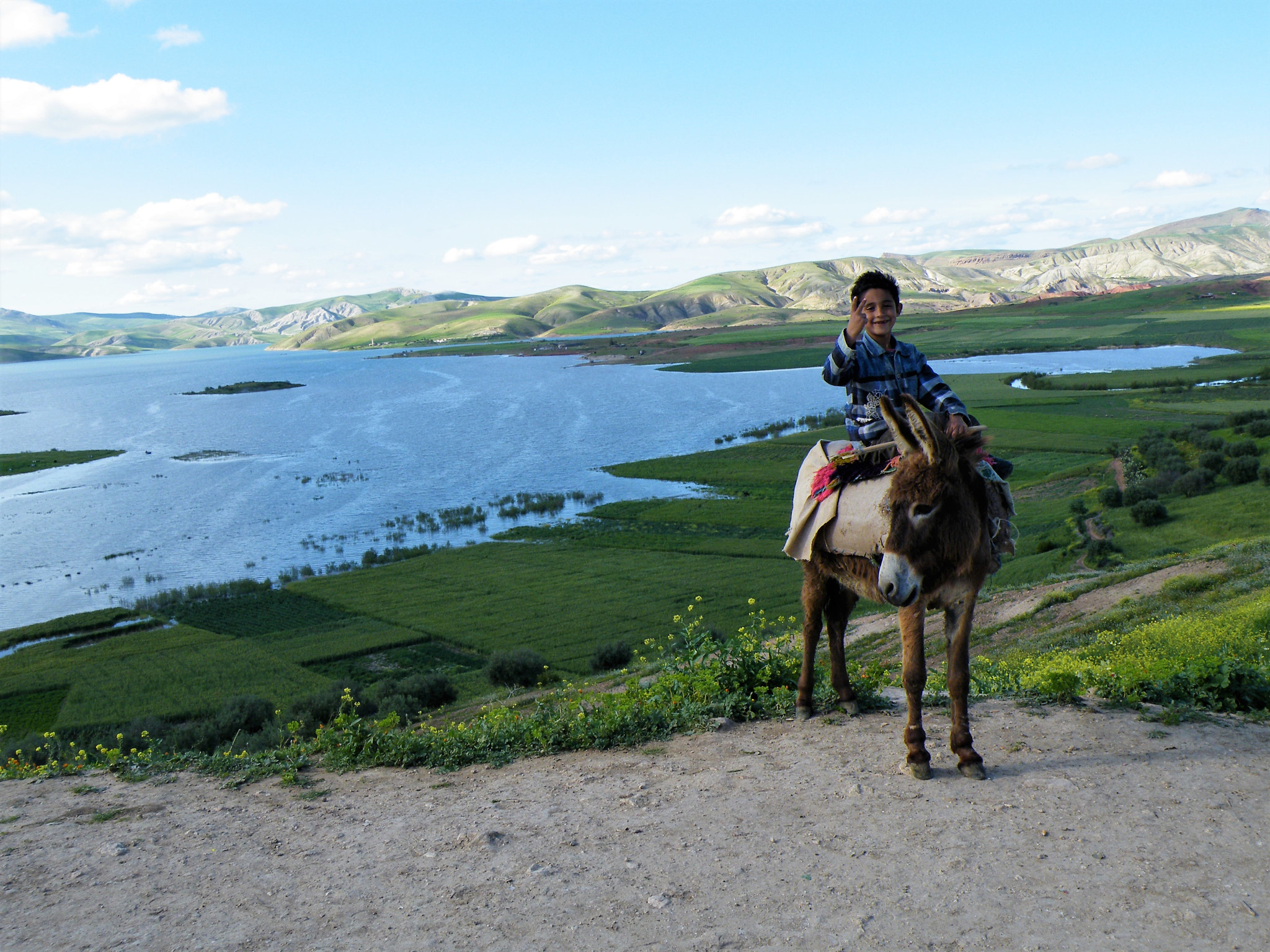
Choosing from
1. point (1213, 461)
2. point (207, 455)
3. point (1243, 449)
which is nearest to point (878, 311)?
point (1213, 461)

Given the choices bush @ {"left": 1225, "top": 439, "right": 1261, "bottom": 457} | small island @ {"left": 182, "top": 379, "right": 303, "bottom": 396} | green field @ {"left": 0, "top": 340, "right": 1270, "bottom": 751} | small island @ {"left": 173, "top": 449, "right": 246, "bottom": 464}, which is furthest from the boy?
small island @ {"left": 182, "top": 379, "right": 303, "bottom": 396}

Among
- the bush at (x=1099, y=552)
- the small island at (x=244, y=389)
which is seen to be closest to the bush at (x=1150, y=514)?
the bush at (x=1099, y=552)

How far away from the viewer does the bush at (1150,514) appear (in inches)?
1515

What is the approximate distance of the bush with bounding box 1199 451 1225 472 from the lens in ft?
150

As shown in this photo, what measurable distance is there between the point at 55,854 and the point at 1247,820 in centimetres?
939

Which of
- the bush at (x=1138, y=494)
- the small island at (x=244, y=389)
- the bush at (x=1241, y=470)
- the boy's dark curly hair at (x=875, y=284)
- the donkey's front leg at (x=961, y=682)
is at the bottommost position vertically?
the bush at (x=1138, y=494)

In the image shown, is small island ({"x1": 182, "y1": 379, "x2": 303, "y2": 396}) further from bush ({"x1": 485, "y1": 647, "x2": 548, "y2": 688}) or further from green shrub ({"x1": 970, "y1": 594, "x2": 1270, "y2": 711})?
green shrub ({"x1": 970, "y1": 594, "x2": 1270, "y2": 711})

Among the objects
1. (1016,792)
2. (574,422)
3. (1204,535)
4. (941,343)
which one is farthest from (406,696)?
(941,343)

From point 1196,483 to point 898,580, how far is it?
45.6m

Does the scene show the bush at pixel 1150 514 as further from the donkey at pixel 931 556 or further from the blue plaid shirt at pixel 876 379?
the blue plaid shirt at pixel 876 379

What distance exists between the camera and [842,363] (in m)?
7.49

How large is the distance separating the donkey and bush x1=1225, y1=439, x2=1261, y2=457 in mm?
52755

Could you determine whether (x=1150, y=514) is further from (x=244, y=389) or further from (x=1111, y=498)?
(x=244, y=389)

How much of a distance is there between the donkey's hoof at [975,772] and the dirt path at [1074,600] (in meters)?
11.9
